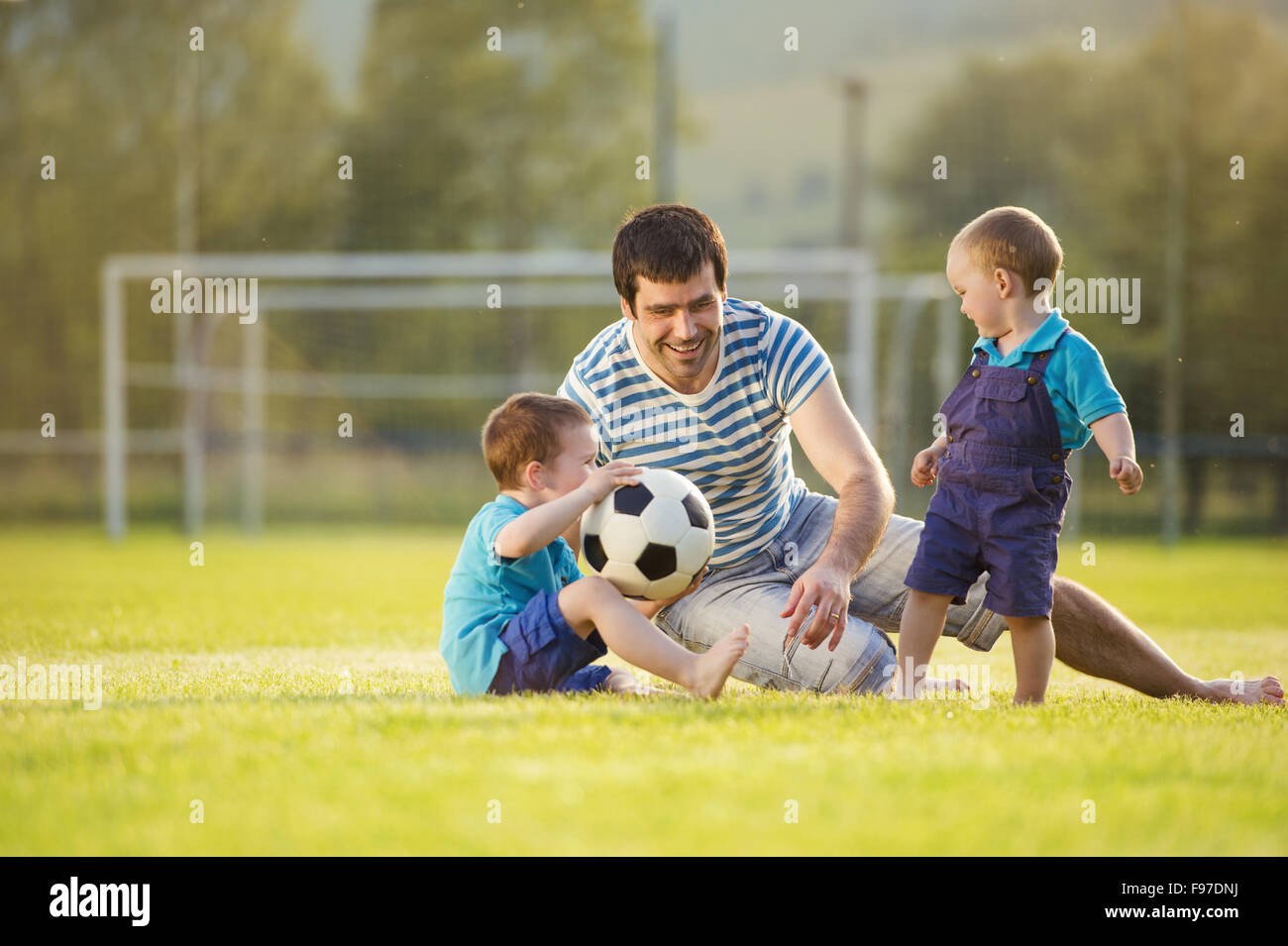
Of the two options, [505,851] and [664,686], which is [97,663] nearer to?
[664,686]

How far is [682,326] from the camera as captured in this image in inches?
158

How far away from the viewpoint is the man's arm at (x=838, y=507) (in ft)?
11.4

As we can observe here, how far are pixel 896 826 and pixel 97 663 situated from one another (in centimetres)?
365

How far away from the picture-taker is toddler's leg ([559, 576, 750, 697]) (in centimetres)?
349

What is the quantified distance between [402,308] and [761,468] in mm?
16890

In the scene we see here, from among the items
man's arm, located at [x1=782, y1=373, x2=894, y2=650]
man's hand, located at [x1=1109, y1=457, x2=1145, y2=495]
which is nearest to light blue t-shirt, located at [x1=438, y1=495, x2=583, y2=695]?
man's arm, located at [x1=782, y1=373, x2=894, y2=650]

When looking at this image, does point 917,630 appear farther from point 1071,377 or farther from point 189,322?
point 189,322

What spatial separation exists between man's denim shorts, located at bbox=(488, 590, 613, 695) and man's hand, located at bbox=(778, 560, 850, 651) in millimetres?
599

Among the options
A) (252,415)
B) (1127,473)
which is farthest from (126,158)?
(1127,473)

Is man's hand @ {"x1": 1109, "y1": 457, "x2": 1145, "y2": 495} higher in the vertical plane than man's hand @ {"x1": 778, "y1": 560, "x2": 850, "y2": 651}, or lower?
higher

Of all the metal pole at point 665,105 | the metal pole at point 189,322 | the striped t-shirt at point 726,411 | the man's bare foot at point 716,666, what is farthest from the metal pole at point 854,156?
the man's bare foot at point 716,666

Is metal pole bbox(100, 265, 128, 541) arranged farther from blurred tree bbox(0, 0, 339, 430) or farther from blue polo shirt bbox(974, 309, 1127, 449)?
blue polo shirt bbox(974, 309, 1127, 449)

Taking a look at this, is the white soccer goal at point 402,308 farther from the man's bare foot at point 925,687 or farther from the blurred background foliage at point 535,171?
the man's bare foot at point 925,687

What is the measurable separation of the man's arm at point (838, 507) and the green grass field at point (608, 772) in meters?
0.25
